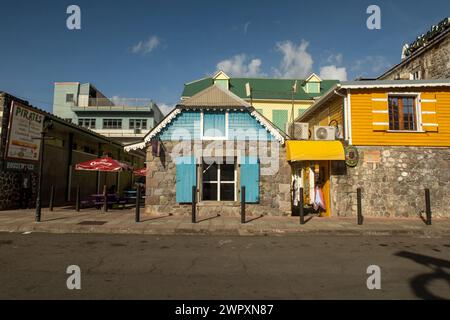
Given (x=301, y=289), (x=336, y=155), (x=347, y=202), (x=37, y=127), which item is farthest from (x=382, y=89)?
(x=37, y=127)

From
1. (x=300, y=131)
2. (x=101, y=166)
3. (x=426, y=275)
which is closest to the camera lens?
(x=426, y=275)

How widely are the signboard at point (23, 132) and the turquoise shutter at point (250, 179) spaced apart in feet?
30.6

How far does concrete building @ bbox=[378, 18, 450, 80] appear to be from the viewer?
64.2 feet

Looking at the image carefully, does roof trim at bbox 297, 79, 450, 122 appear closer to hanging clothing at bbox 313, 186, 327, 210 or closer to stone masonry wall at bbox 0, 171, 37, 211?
hanging clothing at bbox 313, 186, 327, 210

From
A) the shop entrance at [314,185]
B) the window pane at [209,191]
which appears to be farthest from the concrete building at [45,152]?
the shop entrance at [314,185]

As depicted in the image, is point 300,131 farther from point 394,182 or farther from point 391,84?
point 394,182

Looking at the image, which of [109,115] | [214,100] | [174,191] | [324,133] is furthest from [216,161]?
[109,115]

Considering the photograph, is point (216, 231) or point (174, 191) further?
point (174, 191)

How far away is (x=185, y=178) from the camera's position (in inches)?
506

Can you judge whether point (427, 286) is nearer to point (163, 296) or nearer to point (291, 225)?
point (163, 296)

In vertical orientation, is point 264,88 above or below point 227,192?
above

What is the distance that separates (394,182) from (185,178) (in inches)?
364

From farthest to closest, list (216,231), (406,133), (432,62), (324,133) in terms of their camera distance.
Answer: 1. (432,62)
2. (324,133)
3. (406,133)
4. (216,231)

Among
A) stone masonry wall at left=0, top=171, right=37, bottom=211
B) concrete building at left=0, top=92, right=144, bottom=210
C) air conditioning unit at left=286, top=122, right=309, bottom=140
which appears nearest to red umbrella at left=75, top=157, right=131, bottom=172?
concrete building at left=0, top=92, right=144, bottom=210
